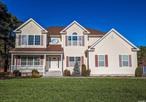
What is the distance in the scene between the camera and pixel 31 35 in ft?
91.5

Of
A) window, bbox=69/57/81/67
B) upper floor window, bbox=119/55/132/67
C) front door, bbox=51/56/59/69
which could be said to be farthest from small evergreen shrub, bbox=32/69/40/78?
upper floor window, bbox=119/55/132/67

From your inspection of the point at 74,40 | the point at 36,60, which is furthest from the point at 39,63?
the point at 74,40

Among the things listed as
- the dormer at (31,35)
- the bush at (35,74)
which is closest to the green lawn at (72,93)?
the bush at (35,74)

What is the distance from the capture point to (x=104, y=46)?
26312 millimetres

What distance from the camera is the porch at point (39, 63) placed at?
26469mm

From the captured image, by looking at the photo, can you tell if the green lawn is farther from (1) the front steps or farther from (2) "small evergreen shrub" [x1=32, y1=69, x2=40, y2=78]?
(1) the front steps

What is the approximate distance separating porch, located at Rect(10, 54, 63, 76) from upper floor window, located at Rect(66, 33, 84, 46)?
2.36 meters

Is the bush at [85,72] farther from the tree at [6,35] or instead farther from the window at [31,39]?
the tree at [6,35]

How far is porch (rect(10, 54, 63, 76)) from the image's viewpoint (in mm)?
26469

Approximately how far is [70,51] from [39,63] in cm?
474

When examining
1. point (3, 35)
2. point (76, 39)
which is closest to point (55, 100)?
point (76, 39)

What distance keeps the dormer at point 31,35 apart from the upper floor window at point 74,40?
132 inches

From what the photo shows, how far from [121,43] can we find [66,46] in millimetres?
7742

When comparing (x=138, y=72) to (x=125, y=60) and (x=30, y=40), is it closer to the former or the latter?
(x=125, y=60)
